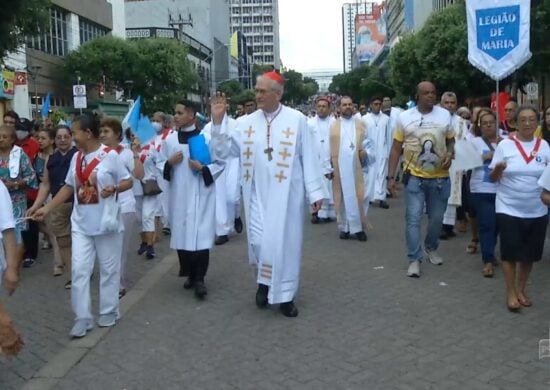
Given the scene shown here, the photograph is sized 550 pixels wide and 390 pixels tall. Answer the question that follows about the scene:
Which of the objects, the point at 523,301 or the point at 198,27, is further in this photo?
the point at 198,27

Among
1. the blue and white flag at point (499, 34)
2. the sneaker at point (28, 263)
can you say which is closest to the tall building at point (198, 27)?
the sneaker at point (28, 263)

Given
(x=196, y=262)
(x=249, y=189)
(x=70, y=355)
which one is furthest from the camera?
Result: (x=196, y=262)

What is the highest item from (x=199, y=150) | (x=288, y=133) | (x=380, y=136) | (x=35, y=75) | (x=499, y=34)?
(x=35, y=75)

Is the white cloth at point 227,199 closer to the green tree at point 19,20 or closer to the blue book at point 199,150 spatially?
the blue book at point 199,150

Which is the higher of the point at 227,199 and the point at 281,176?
the point at 281,176

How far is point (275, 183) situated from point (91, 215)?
1.56 metres

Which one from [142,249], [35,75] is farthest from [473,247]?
[35,75]

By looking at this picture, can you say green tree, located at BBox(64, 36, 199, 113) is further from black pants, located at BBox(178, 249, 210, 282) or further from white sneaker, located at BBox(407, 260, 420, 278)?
white sneaker, located at BBox(407, 260, 420, 278)

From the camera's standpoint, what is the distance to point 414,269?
7723 mm

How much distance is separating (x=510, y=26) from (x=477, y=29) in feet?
1.42

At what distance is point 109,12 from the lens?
185 feet

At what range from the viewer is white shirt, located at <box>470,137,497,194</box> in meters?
7.71

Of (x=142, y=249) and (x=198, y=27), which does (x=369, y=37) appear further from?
(x=142, y=249)

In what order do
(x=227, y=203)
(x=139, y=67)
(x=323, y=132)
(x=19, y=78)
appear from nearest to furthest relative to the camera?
(x=227, y=203)
(x=323, y=132)
(x=19, y=78)
(x=139, y=67)
